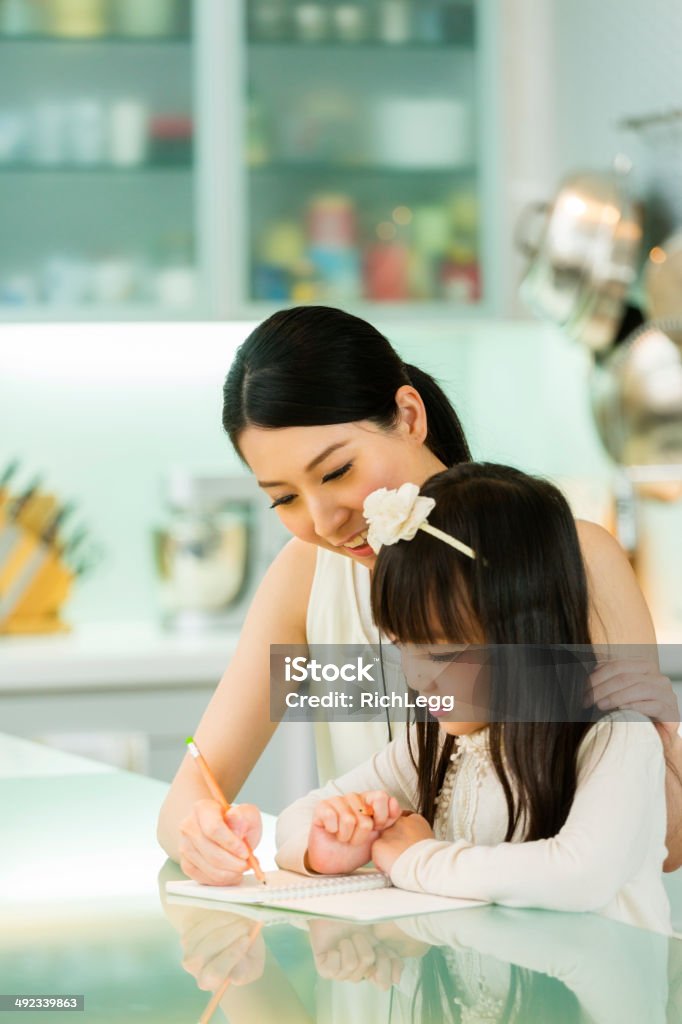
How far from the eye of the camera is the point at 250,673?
127 centimetres

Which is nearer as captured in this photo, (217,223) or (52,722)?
(52,722)

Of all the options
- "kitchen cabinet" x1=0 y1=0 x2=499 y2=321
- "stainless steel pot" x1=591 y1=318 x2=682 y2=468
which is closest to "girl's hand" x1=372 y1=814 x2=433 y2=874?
"stainless steel pot" x1=591 y1=318 x2=682 y2=468

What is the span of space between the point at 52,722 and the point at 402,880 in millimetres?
1618

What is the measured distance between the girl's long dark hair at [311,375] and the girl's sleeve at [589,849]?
1.24ft

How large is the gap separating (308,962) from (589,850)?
0.59 ft

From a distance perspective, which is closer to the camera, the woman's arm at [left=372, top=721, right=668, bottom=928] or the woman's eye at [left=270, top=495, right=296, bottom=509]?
the woman's arm at [left=372, top=721, right=668, bottom=928]

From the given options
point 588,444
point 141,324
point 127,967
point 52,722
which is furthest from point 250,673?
point 588,444

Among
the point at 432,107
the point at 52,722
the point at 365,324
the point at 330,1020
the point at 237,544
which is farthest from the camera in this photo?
the point at 432,107

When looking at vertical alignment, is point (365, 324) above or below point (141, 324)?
above

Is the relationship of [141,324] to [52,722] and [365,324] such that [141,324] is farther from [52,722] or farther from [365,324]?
[365,324]

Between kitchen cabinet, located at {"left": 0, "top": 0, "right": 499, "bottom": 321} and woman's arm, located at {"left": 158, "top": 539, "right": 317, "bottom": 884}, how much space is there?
1.44 metres

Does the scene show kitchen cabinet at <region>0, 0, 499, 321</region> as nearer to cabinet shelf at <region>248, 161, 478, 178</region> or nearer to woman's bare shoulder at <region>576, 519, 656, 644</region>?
cabinet shelf at <region>248, 161, 478, 178</region>

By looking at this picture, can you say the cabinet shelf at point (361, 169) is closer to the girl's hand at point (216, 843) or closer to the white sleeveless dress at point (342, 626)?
the white sleeveless dress at point (342, 626)

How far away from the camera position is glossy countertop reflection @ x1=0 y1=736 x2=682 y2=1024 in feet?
2.01
